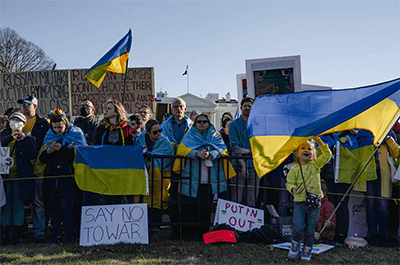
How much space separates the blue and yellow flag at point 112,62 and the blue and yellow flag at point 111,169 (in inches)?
114

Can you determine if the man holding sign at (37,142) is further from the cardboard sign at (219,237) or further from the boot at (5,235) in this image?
the cardboard sign at (219,237)

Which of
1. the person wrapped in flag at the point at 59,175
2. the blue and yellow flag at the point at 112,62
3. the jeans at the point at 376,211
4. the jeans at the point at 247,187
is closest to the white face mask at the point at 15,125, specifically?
the person wrapped in flag at the point at 59,175

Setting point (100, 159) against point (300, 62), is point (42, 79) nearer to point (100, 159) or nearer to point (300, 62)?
point (100, 159)

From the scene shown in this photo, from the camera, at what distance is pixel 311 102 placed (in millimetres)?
5484

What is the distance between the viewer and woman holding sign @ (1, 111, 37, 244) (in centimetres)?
636

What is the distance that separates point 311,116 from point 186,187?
220 cm

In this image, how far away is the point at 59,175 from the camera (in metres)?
6.32

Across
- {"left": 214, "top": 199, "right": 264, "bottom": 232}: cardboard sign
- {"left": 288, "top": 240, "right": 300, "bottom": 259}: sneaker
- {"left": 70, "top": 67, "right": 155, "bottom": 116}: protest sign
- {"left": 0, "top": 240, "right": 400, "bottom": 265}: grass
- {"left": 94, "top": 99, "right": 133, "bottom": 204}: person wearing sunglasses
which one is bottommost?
{"left": 0, "top": 240, "right": 400, "bottom": 265}: grass

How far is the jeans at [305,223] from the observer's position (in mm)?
5195

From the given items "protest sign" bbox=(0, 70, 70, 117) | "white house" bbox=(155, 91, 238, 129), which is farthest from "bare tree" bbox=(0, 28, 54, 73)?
"white house" bbox=(155, 91, 238, 129)

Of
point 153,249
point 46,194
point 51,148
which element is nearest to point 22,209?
point 46,194

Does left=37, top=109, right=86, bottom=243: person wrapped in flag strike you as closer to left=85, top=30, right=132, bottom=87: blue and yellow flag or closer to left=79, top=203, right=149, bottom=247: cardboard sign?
left=79, top=203, right=149, bottom=247: cardboard sign

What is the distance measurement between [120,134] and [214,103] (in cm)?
6953

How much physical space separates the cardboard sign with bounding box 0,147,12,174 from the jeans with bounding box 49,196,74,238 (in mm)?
778
